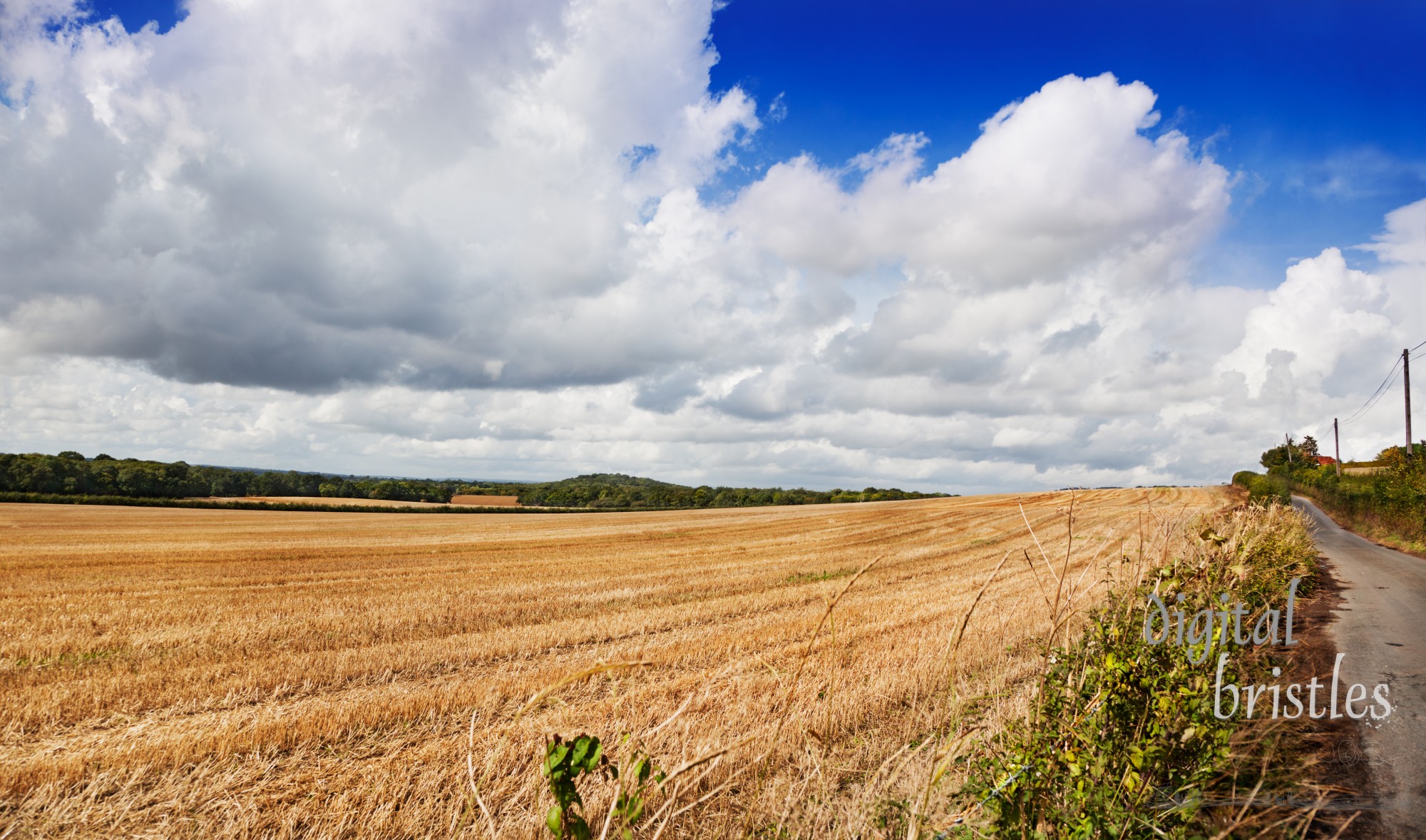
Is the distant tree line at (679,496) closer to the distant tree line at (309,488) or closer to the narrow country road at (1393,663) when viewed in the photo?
the distant tree line at (309,488)

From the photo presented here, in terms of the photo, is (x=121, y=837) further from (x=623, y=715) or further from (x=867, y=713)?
(x=867, y=713)

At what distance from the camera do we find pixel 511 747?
5676 mm

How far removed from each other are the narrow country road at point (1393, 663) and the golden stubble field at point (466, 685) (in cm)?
233

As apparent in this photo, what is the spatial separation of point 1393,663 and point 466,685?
39.0 feet

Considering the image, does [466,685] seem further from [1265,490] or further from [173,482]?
[173,482]

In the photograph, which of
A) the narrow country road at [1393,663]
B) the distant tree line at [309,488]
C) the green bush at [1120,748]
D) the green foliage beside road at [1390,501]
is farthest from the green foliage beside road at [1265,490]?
the distant tree line at [309,488]

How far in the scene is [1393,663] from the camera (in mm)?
8555

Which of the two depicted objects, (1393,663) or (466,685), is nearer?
(466,685)

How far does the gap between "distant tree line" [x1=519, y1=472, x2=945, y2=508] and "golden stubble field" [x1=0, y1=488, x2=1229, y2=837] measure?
66170mm

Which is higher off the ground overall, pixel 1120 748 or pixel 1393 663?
pixel 1120 748

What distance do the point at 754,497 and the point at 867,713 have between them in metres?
92.2

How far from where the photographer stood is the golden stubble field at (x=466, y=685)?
4742 millimetres

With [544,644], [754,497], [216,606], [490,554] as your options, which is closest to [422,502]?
[754,497]

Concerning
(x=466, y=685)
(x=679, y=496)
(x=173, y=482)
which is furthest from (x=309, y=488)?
(x=466, y=685)
